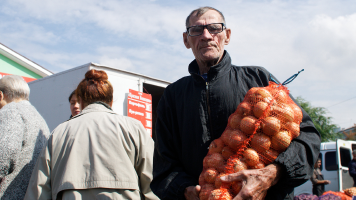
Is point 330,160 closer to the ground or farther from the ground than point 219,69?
closer to the ground

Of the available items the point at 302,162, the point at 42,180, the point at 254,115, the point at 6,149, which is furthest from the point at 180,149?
the point at 6,149

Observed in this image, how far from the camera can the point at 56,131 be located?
2322 mm

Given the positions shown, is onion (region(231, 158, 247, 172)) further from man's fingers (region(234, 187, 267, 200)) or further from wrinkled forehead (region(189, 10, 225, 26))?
wrinkled forehead (region(189, 10, 225, 26))

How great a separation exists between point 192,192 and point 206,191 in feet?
0.46

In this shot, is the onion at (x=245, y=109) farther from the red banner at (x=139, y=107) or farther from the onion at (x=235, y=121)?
the red banner at (x=139, y=107)

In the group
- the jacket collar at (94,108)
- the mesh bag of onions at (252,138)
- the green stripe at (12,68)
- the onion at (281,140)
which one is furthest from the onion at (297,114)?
the green stripe at (12,68)

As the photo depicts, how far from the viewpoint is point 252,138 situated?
142cm

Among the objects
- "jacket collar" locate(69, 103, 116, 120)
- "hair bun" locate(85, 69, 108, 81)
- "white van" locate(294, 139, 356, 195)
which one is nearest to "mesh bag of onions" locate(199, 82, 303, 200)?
"jacket collar" locate(69, 103, 116, 120)

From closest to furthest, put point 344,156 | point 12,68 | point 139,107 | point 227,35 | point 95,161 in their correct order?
point 227,35, point 95,161, point 139,107, point 344,156, point 12,68

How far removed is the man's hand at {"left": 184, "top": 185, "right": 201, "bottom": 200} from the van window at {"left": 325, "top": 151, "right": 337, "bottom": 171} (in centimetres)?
1005

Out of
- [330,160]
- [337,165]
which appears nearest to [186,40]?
[337,165]

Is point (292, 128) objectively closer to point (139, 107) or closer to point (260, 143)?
point (260, 143)

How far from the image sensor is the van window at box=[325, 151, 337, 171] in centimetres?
997

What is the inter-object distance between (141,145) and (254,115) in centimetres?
121
